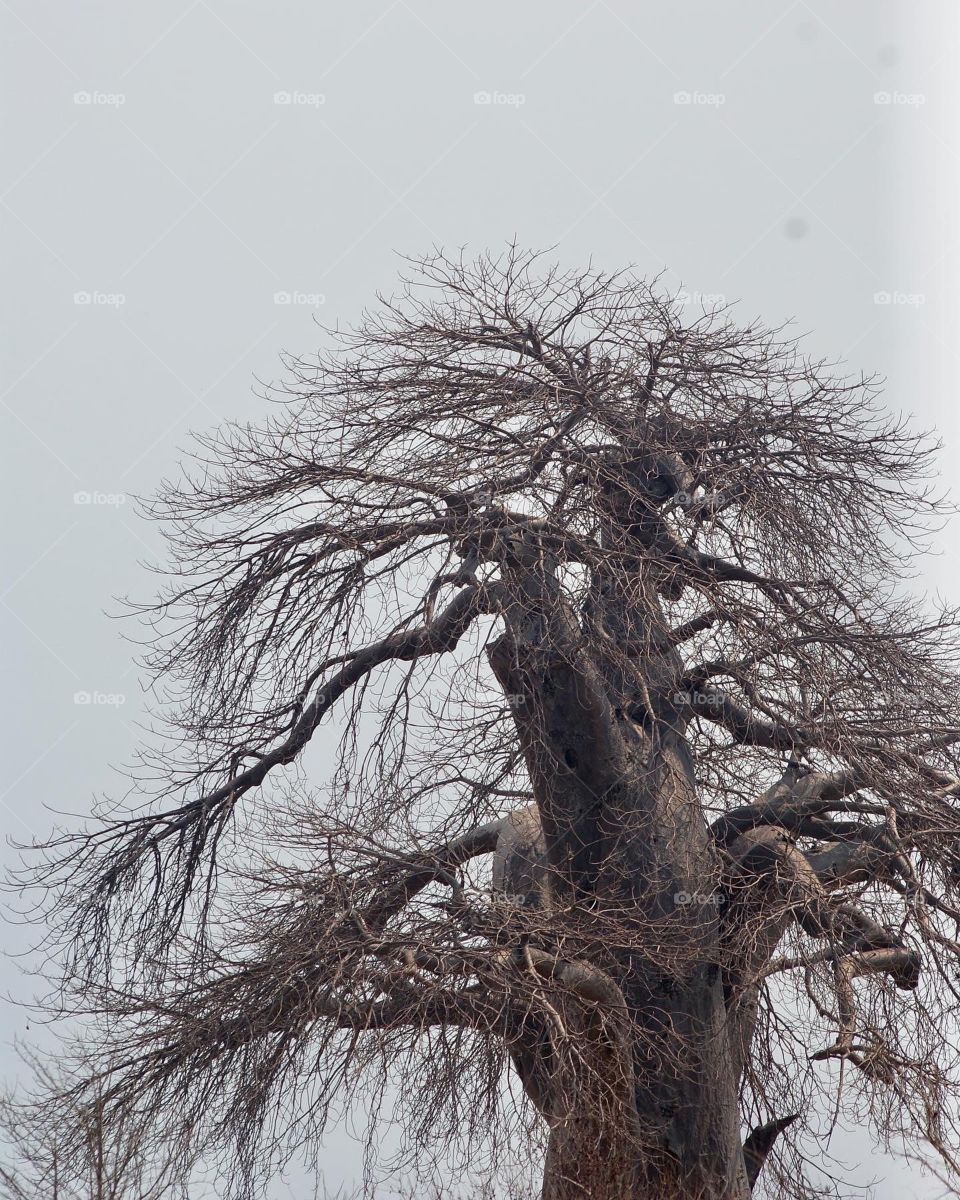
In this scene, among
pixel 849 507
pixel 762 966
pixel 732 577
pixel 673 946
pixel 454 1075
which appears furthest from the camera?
pixel 849 507

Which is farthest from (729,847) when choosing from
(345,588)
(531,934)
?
(345,588)

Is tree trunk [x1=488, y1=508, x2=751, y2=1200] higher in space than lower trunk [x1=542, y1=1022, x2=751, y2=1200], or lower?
higher

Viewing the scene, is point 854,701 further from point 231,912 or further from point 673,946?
point 231,912

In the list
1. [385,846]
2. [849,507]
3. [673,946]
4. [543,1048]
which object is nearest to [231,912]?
[385,846]

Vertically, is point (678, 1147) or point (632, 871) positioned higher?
point (632, 871)

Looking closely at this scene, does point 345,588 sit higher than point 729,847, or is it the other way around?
point 345,588

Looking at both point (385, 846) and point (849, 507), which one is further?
point (849, 507)

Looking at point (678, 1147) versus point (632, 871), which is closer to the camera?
point (678, 1147)

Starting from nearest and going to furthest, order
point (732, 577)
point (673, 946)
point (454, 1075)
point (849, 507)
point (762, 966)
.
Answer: point (454, 1075) → point (673, 946) → point (762, 966) → point (732, 577) → point (849, 507)

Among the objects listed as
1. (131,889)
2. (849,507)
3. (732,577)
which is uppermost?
(849,507)

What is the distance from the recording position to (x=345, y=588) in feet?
24.7

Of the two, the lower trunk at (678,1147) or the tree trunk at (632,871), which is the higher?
the tree trunk at (632,871)

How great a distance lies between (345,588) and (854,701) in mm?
2599

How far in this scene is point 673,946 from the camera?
6688mm
